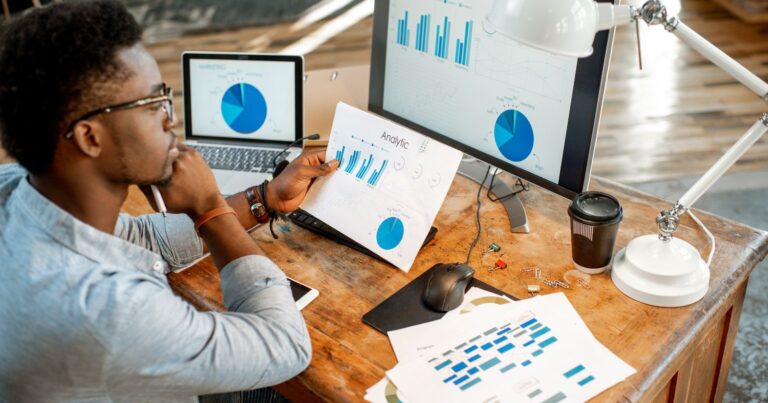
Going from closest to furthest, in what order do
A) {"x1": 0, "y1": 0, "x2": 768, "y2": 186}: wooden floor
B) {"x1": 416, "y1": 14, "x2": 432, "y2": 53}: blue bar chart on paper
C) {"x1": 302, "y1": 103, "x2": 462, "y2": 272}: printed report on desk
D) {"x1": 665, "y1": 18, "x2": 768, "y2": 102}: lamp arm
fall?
{"x1": 665, "y1": 18, "x2": 768, "y2": 102}: lamp arm → {"x1": 302, "y1": 103, "x2": 462, "y2": 272}: printed report on desk → {"x1": 416, "y1": 14, "x2": 432, "y2": 53}: blue bar chart on paper → {"x1": 0, "y1": 0, "x2": 768, "y2": 186}: wooden floor

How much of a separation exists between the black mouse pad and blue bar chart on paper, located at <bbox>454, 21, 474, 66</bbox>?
0.47 metres

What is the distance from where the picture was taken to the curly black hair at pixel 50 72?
1.01m

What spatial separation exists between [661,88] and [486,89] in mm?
2874

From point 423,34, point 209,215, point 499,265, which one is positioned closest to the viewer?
point 209,215

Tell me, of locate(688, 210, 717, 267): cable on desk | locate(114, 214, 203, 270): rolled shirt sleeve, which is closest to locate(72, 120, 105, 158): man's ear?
locate(114, 214, 203, 270): rolled shirt sleeve

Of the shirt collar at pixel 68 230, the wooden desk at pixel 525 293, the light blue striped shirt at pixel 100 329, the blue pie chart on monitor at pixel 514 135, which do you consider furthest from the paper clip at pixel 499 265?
the shirt collar at pixel 68 230

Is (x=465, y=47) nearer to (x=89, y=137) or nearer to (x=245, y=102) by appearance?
(x=245, y=102)

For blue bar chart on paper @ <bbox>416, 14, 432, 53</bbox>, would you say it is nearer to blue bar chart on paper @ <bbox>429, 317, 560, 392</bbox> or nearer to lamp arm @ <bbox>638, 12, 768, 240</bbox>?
lamp arm @ <bbox>638, 12, 768, 240</bbox>

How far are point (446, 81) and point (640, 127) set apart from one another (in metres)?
2.34

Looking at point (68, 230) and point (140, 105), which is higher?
point (140, 105)

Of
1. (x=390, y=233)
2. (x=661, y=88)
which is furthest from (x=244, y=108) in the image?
(x=661, y=88)

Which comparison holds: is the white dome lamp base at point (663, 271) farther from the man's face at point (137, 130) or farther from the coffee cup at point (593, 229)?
the man's face at point (137, 130)

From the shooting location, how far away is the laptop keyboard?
1.84 metres

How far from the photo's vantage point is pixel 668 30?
4.09 ft
